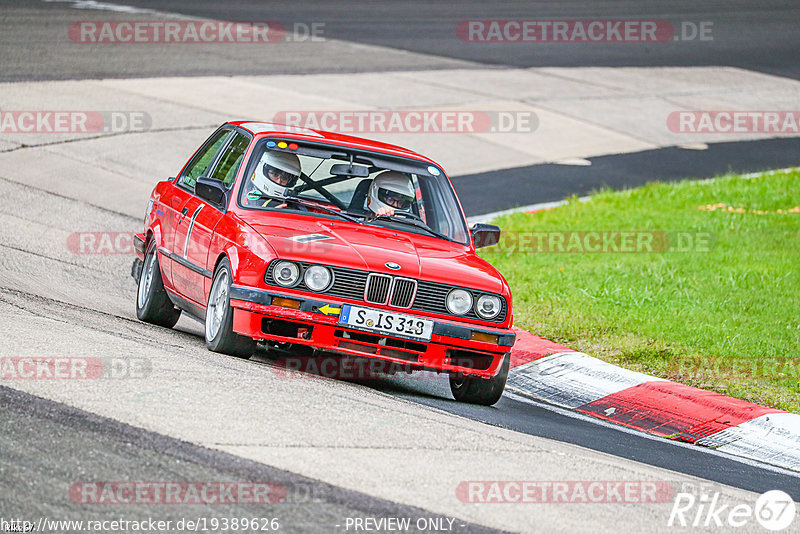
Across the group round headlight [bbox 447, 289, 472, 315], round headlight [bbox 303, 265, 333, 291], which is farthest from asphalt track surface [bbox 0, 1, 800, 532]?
round headlight [bbox 303, 265, 333, 291]

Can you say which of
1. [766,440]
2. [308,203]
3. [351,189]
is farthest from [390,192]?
[766,440]

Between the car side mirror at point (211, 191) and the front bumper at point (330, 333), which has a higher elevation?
the car side mirror at point (211, 191)

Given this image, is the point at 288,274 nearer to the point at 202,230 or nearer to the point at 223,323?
the point at 223,323

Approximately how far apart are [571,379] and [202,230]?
2.96m

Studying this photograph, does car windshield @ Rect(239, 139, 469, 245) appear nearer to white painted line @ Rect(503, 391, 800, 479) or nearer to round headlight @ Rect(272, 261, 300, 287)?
round headlight @ Rect(272, 261, 300, 287)

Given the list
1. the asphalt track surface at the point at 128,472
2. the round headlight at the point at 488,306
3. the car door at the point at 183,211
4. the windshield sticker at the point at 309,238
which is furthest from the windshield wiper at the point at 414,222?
the asphalt track surface at the point at 128,472

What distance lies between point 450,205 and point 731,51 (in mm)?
24455

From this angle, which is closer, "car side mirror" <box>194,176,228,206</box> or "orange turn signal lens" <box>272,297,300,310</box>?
"orange turn signal lens" <box>272,297,300,310</box>

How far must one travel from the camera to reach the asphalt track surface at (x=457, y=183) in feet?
16.6

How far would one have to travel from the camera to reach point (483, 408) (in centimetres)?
788

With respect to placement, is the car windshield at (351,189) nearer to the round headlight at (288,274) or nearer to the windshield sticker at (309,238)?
the windshield sticker at (309,238)

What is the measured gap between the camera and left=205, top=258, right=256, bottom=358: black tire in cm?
751

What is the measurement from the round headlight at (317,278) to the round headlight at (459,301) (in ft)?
2.55

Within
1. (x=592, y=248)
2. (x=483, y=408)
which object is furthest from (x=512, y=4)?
(x=483, y=408)
